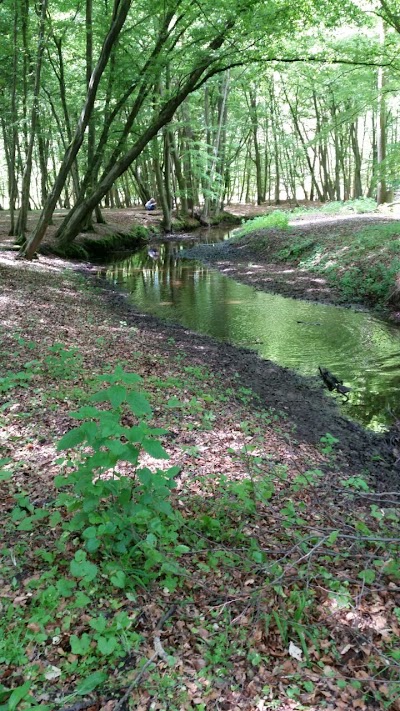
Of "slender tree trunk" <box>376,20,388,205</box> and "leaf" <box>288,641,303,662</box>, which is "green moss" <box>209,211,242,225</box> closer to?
"slender tree trunk" <box>376,20,388,205</box>

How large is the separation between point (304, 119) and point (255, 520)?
4569 cm

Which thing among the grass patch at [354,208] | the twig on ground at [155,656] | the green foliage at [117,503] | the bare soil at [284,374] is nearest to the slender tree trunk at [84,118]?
the bare soil at [284,374]

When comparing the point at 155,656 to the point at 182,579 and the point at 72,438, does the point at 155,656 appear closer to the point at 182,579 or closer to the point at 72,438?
the point at 182,579

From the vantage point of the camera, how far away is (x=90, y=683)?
219 centimetres

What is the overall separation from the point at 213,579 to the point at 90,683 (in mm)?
1036

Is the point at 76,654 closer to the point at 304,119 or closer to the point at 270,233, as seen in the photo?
the point at 270,233

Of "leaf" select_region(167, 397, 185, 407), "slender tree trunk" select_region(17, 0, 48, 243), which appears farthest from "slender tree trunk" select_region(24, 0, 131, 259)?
Answer: "leaf" select_region(167, 397, 185, 407)

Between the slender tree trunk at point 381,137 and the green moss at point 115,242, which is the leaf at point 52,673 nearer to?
the slender tree trunk at point 381,137

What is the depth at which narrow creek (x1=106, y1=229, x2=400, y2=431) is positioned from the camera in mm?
7258

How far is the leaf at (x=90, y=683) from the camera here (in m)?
2.17

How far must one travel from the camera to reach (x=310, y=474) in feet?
14.8

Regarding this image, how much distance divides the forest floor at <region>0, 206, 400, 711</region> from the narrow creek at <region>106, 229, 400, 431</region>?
180 centimetres

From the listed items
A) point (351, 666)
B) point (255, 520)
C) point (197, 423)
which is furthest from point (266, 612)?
point (197, 423)

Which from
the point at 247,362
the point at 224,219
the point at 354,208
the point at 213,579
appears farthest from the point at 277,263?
the point at 224,219
